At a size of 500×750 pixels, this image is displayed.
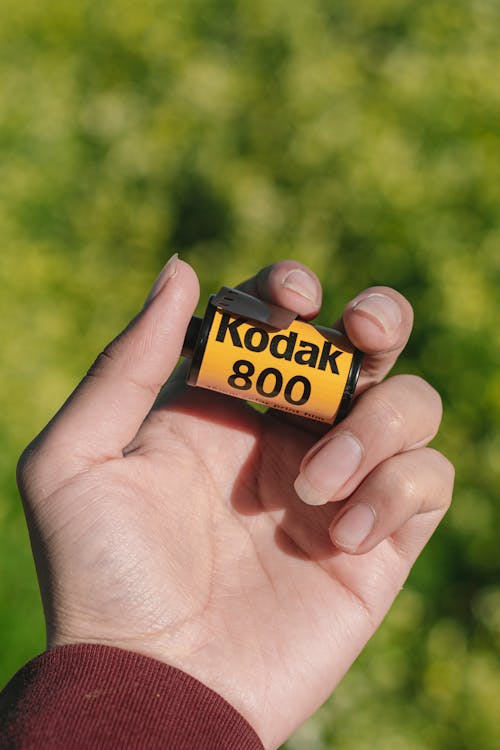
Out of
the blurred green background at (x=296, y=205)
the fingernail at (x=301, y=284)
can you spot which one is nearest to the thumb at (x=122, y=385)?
the fingernail at (x=301, y=284)

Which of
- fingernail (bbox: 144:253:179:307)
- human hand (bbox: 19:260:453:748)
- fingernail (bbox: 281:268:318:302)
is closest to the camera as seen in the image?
human hand (bbox: 19:260:453:748)

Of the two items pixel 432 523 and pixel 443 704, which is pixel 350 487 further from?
pixel 443 704

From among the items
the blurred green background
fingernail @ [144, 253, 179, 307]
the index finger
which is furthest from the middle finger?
the blurred green background

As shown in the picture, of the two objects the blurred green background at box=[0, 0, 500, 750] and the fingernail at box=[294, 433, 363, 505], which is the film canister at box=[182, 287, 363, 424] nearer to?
the fingernail at box=[294, 433, 363, 505]

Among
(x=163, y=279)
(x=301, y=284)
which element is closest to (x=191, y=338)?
(x=163, y=279)

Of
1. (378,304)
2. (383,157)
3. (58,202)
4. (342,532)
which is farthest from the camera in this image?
(58,202)

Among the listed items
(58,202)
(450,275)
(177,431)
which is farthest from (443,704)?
(58,202)

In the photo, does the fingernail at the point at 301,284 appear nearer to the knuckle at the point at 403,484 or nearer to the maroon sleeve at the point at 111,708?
the knuckle at the point at 403,484
